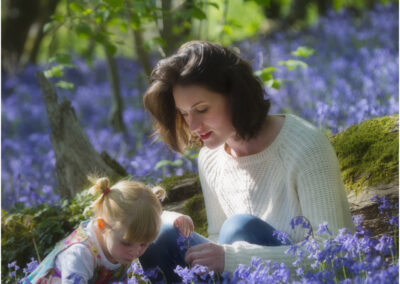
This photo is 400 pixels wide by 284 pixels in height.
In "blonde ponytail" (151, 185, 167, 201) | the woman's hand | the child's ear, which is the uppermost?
"blonde ponytail" (151, 185, 167, 201)

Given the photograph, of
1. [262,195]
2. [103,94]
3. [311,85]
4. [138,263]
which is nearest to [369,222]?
[262,195]

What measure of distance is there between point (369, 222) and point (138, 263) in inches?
46.5

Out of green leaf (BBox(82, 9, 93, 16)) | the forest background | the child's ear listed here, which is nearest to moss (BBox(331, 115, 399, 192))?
the forest background

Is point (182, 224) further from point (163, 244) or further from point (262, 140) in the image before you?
point (262, 140)

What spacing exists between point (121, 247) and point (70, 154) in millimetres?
1793

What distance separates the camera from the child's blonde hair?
261 centimetres

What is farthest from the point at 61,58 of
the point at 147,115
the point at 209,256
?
the point at 147,115

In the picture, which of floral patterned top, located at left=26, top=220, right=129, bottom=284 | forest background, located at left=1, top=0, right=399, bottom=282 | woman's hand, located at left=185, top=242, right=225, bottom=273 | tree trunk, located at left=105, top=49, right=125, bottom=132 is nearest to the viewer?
woman's hand, located at left=185, top=242, right=225, bottom=273

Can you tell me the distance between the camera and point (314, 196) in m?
2.66

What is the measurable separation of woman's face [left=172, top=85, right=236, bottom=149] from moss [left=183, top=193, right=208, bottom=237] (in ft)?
3.34

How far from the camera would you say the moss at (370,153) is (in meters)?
3.26

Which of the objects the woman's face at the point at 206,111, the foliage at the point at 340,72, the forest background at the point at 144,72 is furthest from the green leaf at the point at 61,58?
the woman's face at the point at 206,111

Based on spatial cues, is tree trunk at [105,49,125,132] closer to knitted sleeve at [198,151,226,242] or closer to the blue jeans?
knitted sleeve at [198,151,226,242]

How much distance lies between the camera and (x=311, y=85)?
634 cm
